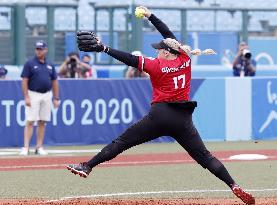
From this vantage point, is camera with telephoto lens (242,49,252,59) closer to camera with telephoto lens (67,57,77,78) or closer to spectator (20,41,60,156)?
camera with telephoto lens (67,57,77,78)

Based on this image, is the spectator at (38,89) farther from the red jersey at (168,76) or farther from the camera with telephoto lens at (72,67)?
the red jersey at (168,76)

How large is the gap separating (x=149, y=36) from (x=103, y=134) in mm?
8160

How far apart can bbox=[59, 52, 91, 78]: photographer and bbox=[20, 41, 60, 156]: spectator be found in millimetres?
4034

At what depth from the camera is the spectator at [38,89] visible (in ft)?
54.6

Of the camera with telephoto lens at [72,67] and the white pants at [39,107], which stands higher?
the camera with telephoto lens at [72,67]

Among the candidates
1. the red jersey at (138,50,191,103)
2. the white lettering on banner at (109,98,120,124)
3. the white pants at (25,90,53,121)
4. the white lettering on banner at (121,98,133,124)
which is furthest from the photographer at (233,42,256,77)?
the red jersey at (138,50,191,103)

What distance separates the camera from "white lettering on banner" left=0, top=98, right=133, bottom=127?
18.4m

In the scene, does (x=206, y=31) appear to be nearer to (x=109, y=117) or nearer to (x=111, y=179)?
(x=109, y=117)

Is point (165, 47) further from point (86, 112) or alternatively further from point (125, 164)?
point (86, 112)

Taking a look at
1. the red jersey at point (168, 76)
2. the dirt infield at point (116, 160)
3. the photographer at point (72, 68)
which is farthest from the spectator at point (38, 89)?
the red jersey at point (168, 76)

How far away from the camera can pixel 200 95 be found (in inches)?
805

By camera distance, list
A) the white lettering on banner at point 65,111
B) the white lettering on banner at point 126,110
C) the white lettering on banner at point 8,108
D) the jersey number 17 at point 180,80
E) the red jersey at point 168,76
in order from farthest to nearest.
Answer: the white lettering on banner at point 126,110 → the white lettering on banner at point 65,111 → the white lettering on banner at point 8,108 → the jersey number 17 at point 180,80 → the red jersey at point 168,76

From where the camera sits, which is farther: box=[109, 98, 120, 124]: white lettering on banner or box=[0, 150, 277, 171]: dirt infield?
box=[109, 98, 120, 124]: white lettering on banner

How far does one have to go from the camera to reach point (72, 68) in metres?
21.3
